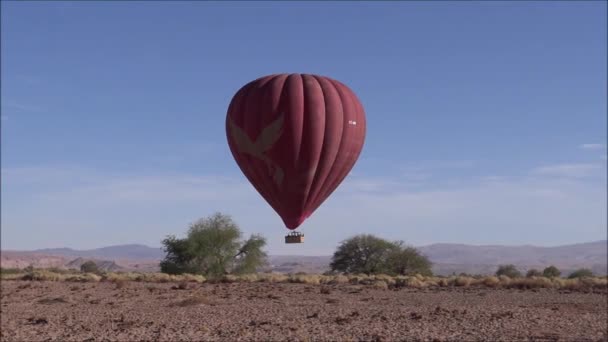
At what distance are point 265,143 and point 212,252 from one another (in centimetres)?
4492

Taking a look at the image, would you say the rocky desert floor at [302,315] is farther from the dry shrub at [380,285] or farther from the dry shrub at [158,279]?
the dry shrub at [158,279]

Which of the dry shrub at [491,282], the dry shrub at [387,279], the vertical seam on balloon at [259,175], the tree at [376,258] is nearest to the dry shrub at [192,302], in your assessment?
the vertical seam on balloon at [259,175]

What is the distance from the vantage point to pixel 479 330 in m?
24.0

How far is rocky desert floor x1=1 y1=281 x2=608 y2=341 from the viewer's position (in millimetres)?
23047

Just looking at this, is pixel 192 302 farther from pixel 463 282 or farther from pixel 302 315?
pixel 463 282

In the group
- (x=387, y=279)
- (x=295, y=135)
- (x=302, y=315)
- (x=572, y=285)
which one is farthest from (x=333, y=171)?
(x=387, y=279)

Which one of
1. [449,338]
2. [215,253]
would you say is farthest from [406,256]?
[449,338]

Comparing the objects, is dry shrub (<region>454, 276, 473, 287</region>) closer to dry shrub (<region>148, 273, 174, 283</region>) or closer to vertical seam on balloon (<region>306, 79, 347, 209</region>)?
dry shrub (<region>148, 273, 174, 283</region>)

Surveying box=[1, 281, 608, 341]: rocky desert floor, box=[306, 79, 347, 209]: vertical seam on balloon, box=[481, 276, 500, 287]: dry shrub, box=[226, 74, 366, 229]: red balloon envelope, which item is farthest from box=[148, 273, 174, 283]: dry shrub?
box=[306, 79, 347, 209]: vertical seam on balloon

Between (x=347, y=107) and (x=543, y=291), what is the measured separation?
25498mm

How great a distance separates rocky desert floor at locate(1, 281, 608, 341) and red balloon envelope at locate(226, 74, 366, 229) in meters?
4.81

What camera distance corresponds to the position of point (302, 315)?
90.6 feet

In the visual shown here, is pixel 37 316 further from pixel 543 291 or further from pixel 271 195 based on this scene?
pixel 543 291

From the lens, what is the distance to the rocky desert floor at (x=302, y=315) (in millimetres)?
23047
